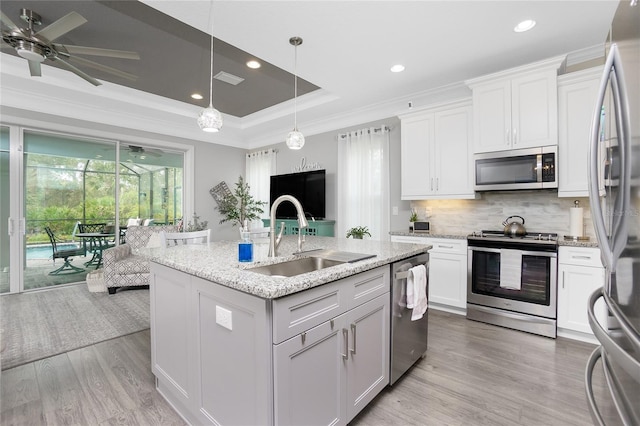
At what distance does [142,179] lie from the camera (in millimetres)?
5406

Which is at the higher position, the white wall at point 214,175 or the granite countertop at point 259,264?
the white wall at point 214,175

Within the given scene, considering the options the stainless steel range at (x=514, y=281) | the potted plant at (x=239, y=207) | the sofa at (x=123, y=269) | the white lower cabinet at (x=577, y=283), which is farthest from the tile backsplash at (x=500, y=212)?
the sofa at (x=123, y=269)

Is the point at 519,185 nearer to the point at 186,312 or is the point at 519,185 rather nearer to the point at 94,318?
the point at 186,312

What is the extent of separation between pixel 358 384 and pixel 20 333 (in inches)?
135

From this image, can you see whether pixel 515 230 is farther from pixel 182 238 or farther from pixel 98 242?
pixel 98 242

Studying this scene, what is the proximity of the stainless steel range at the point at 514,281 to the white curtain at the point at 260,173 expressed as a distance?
4199 mm

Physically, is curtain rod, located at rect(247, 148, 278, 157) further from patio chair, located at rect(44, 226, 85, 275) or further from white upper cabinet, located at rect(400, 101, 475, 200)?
patio chair, located at rect(44, 226, 85, 275)

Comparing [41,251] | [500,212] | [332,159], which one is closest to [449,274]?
[500,212]

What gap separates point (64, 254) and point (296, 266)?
470 cm

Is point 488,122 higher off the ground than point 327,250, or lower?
higher

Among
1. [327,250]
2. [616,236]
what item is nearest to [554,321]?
[327,250]

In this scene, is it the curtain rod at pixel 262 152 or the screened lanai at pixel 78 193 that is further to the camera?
the curtain rod at pixel 262 152

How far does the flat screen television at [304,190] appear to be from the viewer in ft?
16.9

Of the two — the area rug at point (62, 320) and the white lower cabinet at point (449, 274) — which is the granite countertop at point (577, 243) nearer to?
the white lower cabinet at point (449, 274)
